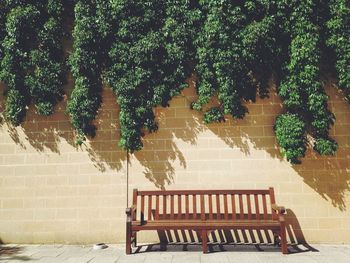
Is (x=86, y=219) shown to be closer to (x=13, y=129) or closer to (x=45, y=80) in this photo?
(x=13, y=129)

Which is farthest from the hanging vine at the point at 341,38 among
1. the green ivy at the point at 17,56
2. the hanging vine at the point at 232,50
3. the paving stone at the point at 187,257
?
the green ivy at the point at 17,56

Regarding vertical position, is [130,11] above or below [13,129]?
above

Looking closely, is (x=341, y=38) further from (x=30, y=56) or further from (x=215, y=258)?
(x=30, y=56)

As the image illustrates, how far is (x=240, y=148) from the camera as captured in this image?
6.02m

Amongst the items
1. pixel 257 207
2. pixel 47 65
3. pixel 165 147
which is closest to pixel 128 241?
pixel 165 147

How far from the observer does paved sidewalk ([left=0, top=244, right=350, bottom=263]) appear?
4.78 meters

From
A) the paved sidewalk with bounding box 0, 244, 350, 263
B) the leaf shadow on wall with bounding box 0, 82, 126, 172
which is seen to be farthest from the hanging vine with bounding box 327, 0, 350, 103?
the leaf shadow on wall with bounding box 0, 82, 126, 172

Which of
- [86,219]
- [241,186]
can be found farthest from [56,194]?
[241,186]

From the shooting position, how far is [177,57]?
5781mm

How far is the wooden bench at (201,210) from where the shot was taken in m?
5.20

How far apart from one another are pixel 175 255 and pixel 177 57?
10.8ft

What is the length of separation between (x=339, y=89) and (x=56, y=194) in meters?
5.57

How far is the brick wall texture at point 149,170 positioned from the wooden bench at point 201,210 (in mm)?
242

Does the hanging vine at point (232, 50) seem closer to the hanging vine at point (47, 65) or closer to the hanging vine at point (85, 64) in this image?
the hanging vine at point (85, 64)
